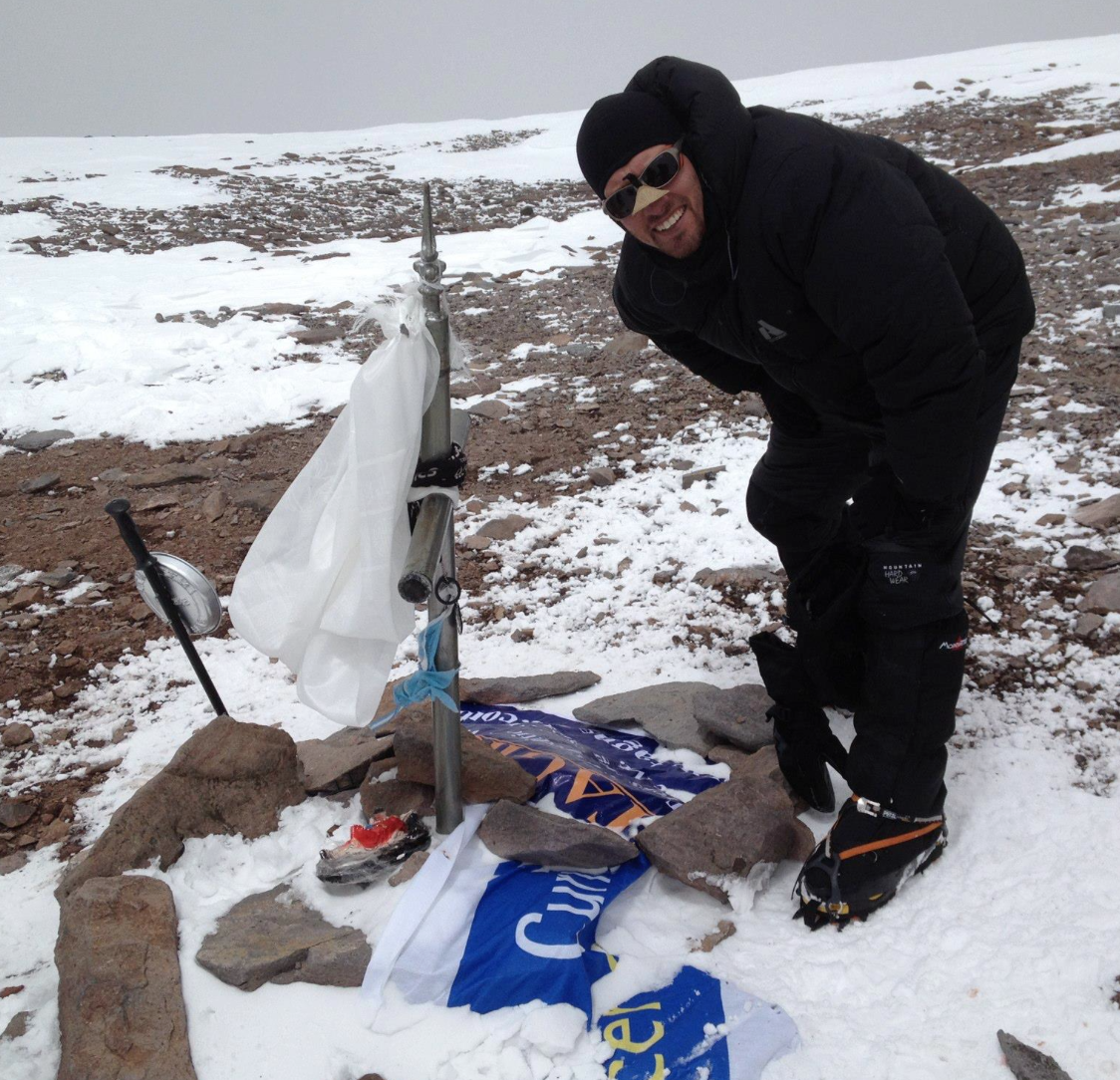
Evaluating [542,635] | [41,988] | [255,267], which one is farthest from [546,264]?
[41,988]

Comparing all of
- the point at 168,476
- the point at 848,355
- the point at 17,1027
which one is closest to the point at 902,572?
the point at 848,355

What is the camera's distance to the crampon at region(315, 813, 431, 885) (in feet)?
6.27

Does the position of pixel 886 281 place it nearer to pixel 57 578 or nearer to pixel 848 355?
pixel 848 355

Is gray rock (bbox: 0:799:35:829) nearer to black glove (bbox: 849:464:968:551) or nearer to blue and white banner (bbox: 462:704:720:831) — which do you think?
blue and white banner (bbox: 462:704:720:831)

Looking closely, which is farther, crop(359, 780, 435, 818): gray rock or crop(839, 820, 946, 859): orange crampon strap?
crop(359, 780, 435, 818): gray rock

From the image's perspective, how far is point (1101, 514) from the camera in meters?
3.47

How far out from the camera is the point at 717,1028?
167 centimetres

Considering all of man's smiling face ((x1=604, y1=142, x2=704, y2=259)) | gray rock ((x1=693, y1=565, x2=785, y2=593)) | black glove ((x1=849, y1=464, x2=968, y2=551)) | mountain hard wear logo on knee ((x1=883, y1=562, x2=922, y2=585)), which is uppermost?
man's smiling face ((x1=604, y1=142, x2=704, y2=259))

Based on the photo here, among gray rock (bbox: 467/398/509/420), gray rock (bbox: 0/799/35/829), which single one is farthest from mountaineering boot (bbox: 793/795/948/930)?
gray rock (bbox: 467/398/509/420)

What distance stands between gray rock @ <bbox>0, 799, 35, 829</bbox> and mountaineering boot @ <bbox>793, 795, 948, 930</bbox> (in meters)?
2.24

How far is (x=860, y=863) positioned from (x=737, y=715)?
0.73 meters

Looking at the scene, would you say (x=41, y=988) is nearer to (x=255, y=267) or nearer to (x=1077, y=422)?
(x=1077, y=422)

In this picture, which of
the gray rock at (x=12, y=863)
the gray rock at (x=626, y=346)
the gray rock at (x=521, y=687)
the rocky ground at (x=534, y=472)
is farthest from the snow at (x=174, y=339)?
the gray rock at (x=12, y=863)

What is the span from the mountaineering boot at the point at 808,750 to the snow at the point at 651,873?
3.8 inches
